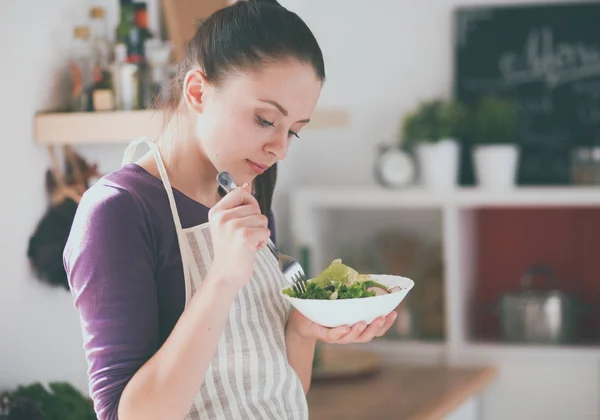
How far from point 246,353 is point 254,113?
0.33 metres

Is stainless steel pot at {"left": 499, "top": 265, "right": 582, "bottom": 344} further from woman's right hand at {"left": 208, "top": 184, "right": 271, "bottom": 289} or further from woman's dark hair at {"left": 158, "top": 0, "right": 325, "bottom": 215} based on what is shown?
woman's right hand at {"left": 208, "top": 184, "right": 271, "bottom": 289}

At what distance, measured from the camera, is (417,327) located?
3115 mm

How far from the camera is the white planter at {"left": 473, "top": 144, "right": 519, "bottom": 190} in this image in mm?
2941

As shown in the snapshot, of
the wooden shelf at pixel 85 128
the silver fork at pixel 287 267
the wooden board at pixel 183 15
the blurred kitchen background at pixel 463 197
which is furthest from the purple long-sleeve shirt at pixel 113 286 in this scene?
the blurred kitchen background at pixel 463 197

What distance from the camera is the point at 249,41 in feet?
3.89

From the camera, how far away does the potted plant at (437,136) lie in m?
3.00

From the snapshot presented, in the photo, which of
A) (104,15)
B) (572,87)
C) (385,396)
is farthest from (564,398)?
(104,15)

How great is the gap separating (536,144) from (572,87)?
21 cm

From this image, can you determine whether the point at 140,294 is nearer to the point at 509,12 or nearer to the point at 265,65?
the point at 265,65

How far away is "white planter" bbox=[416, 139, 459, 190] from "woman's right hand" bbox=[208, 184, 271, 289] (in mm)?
1988

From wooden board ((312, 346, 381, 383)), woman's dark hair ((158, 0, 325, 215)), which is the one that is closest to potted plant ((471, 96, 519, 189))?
wooden board ((312, 346, 381, 383))

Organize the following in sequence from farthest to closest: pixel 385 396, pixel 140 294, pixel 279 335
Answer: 1. pixel 385 396
2. pixel 279 335
3. pixel 140 294

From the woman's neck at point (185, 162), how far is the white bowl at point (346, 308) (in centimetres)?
20

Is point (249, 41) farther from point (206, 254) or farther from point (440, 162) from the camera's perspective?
point (440, 162)
